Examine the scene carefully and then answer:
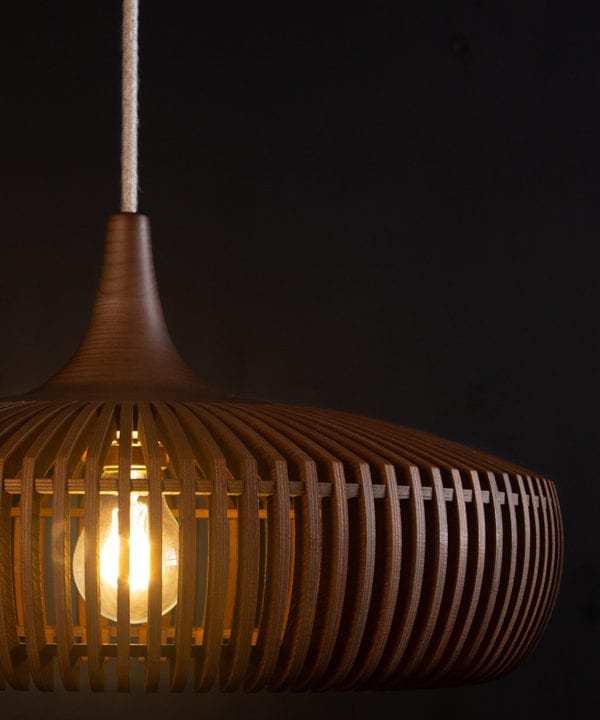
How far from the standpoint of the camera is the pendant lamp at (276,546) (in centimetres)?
92

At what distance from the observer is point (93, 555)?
0.91m

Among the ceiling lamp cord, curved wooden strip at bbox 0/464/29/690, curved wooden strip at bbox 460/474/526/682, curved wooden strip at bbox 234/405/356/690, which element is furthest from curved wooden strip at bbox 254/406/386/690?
the ceiling lamp cord

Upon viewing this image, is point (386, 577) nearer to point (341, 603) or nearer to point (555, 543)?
point (341, 603)

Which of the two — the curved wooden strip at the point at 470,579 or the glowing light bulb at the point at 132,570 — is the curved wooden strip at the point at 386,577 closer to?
the curved wooden strip at the point at 470,579

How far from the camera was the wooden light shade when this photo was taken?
916 millimetres

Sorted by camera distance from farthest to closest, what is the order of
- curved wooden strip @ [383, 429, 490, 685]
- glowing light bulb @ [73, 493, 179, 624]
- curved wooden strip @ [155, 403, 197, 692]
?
glowing light bulb @ [73, 493, 179, 624] < curved wooden strip @ [383, 429, 490, 685] < curved wooden strip @ [155, 403, 197, 692]

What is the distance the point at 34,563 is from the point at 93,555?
47 millimetres

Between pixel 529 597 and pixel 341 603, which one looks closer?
pixel 341 603

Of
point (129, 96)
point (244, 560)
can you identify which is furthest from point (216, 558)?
point (129, 96)

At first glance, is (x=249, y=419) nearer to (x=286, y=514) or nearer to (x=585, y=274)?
(x=286, y=514)

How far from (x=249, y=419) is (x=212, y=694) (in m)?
1.34

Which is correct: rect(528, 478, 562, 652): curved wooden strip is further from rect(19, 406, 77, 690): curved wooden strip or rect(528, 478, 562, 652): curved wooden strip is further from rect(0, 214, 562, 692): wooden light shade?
rect(19, 406, 77, 690): curved wooden strip

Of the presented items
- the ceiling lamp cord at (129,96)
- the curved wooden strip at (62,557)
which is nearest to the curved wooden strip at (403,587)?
the curved wooden strip at (62,557)

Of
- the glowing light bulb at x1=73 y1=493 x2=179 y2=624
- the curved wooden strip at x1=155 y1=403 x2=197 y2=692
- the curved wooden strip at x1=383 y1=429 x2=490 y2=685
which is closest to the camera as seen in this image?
the curved wooden strip at x1=155 y1=403 x2=197 y2=692
